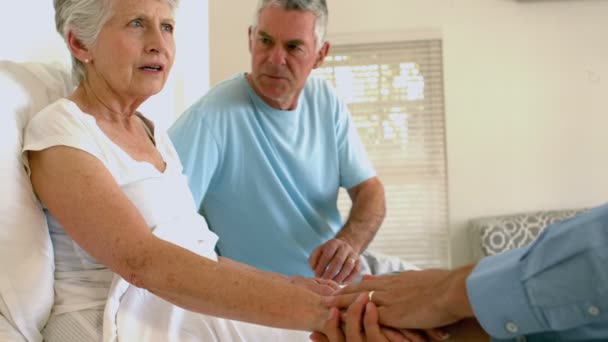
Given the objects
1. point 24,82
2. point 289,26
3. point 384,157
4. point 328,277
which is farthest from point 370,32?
point 24,82

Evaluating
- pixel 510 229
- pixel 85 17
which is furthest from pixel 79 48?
pixel 510 229

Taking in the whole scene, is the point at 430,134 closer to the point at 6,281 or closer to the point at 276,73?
the point at 276,73

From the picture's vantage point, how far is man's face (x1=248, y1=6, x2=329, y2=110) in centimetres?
237

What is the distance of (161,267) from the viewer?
3.97 feet

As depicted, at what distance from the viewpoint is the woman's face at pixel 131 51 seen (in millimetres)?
1492

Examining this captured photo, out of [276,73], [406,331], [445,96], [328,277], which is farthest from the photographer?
[445,96]

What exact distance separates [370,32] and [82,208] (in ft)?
13.5

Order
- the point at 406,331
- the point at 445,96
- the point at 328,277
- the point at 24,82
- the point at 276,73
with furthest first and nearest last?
the point at 445,96 < the point at 276,73 < the point at 328,277 < the point at 24,82 < the point at 406,331

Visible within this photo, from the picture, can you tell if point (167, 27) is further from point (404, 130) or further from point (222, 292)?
point (404, 130)

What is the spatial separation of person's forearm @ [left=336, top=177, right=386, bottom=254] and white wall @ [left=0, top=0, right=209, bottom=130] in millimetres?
676

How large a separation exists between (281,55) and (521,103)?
301cm

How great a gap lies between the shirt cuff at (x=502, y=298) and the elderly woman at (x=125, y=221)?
1.02ft

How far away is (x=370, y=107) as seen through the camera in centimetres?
521

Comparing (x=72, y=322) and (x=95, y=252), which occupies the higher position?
(x=95, y=252)
